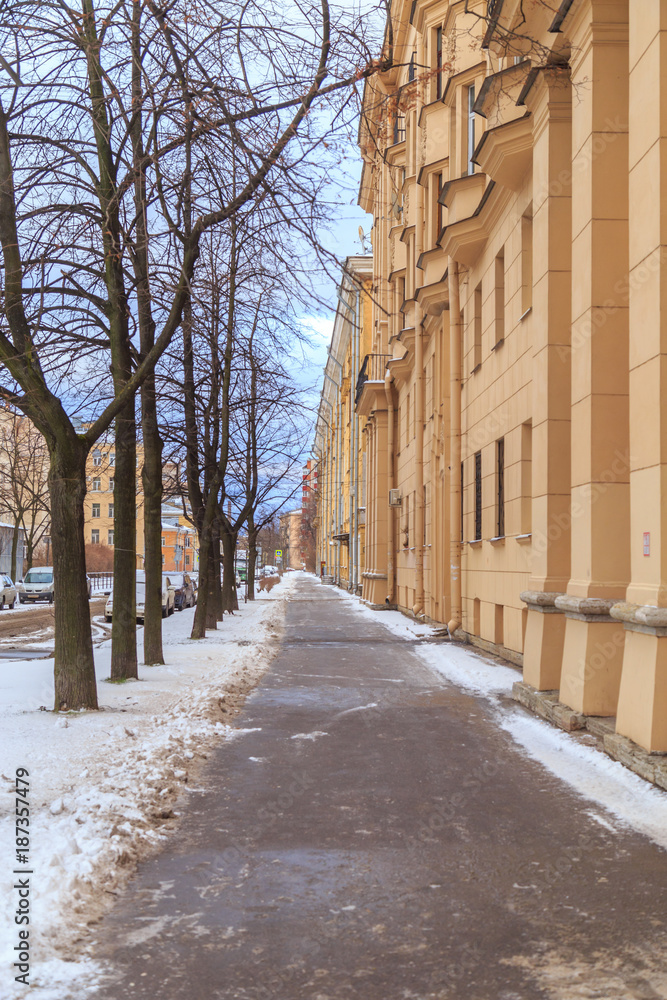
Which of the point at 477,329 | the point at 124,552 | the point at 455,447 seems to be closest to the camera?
the point at 124,552

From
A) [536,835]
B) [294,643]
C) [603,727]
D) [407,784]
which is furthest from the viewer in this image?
[294,643]

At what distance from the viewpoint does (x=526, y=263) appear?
14.5 metres

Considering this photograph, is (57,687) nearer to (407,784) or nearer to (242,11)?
(407,784)

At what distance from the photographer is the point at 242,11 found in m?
7.39

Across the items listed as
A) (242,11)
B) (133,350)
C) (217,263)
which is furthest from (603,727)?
(217,263)

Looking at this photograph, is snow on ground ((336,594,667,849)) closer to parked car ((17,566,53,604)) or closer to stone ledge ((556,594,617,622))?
stone ledge ((556,594,617,622))

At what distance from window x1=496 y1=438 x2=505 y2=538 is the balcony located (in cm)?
1771

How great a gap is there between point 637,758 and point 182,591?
109ft

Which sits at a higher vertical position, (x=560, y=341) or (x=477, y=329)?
(x=477, y=329)

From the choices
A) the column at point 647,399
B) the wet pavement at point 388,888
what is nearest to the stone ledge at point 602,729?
the column at point 647,399

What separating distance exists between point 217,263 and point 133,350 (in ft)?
8.18

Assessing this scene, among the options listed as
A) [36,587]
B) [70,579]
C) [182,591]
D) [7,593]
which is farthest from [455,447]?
[36,587]

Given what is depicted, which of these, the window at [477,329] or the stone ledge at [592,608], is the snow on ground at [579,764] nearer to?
the stone ledge at [592,608]

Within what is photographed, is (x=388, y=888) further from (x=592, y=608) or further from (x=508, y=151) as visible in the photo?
(x=508, y=151)
